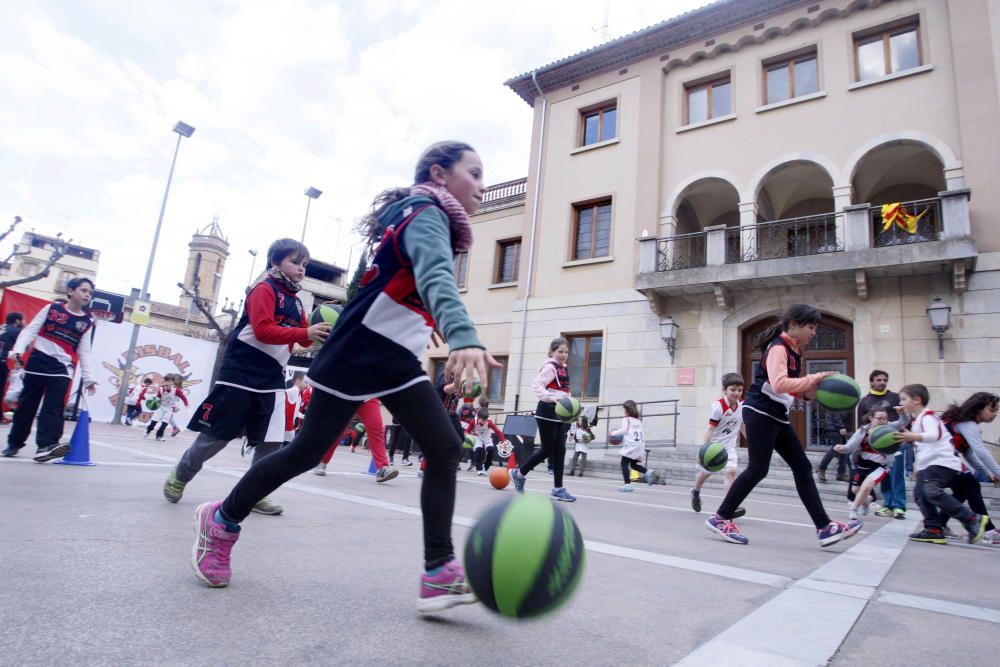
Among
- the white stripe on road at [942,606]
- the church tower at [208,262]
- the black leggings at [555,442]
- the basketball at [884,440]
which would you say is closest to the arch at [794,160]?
the basketball at [884,440]

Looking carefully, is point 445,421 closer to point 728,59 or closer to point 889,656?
point 889,656

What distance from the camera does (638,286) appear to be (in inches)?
616

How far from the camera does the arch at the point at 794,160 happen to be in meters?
14.5

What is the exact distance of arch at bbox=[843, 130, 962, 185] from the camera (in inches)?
519

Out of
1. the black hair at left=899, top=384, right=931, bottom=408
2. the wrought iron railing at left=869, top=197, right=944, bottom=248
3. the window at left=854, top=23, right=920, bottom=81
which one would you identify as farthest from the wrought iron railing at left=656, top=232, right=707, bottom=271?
the black hair at left=899, top=384, right=931, bottom=408

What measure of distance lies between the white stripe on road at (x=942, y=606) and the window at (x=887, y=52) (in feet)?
50.9

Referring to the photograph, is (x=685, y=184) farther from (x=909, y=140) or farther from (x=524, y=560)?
(x=524, y=560)

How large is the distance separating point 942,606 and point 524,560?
217 cm

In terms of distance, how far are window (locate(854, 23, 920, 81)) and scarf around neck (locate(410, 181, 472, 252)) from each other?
16.2 metres

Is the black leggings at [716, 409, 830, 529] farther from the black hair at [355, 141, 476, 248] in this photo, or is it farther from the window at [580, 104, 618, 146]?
the window at [580, 104, 618, 146]

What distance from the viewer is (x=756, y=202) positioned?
1564 centimetres

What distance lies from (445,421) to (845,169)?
50.4 ft

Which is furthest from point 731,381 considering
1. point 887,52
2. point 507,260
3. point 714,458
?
point 507,260

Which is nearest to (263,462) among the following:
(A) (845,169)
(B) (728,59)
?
(A) (845,169)
